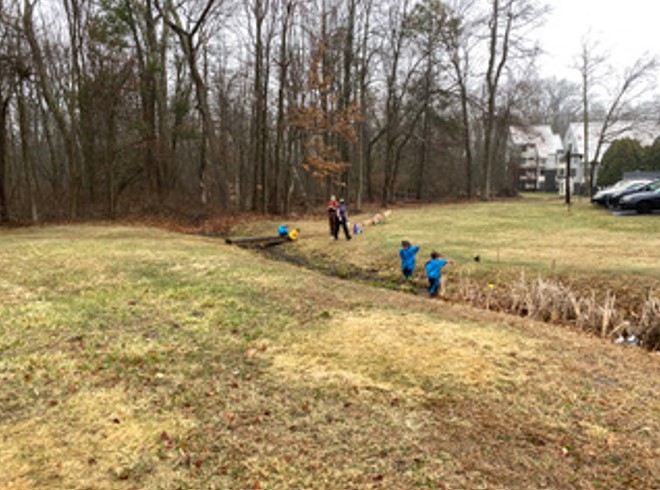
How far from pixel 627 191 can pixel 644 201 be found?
5.42 feet

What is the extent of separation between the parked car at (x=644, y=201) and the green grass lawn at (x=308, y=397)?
1739 centimetres

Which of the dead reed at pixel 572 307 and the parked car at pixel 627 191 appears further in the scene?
the parked car at pixel 627 191

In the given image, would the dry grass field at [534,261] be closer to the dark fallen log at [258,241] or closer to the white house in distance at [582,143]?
the dark fallen log at [258,241]

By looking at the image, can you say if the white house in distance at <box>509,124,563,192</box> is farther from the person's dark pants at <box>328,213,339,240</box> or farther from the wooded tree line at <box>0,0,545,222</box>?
the person's dark pants at <box>328,213,339,240</box>

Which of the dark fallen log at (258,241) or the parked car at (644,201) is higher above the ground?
the parked car at (644,201)

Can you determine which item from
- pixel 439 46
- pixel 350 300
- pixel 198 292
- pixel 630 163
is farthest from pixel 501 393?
pixel 630 163

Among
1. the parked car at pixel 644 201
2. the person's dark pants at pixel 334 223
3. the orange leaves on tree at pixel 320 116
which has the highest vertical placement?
the orange leaves on tree at pixel 320 116

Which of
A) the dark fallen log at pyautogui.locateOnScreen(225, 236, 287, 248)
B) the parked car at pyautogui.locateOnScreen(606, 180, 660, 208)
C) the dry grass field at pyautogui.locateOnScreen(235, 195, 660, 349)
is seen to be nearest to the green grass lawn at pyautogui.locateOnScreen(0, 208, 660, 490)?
the dry grass field at pyautogui.locateOnScreen(235, 195, 660, 349)

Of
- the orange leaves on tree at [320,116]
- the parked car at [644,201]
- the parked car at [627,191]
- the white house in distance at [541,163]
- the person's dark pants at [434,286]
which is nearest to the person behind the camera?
the person's dark pants at [434,286]

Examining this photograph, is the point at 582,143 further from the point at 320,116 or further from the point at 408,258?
the point at 408,258

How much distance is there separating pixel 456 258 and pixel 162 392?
9744 millimetres

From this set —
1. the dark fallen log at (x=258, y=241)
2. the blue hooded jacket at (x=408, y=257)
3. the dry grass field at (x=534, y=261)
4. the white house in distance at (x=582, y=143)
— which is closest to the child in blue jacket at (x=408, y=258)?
the blue hooded jacket at (x=408, y=257)

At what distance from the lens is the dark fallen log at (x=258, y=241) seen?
57.7 feet

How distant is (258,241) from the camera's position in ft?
58.5
